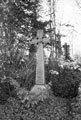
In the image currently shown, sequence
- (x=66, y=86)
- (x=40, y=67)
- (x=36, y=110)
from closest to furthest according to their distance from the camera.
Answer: (x=36, y=110), (x=66, y=86), (x=40, y=67)

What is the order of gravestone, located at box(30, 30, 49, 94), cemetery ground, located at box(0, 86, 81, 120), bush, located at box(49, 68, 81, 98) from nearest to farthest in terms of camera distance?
1. cemetery ground, located at box(0, 86, 81, 120)
2. bush, located at box(49, 68, 81, 98)
3. gravestone, located at box(30, 30, 49, 94)

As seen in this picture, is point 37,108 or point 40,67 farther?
point 40,67

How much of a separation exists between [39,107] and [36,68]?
5.86 ft

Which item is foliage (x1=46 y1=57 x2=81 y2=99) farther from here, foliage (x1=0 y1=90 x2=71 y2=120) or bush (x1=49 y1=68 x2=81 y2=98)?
foliage (x1=0 y1=90 x2=71 y2=120)

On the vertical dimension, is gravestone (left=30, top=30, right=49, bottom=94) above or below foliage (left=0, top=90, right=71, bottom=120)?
above

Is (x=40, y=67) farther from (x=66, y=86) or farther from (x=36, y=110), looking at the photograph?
(x=36, y=110)

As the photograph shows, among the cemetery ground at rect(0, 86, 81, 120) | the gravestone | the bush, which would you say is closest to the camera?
Answer: the cemetery ground at rect(0, 86, 81, 120)

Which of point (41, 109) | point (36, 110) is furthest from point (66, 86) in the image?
point (36, 110)

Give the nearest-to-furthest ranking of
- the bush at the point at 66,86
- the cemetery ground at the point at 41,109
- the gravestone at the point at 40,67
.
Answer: the cemetery ground at the point at 41,109, the bush at the point at 66,86, the gravestone at the point at 40,67

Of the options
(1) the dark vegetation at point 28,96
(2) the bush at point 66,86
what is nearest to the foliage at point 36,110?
(1) the dark vegetation at point 28,96

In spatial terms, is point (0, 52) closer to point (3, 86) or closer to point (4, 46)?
point (4, 46)

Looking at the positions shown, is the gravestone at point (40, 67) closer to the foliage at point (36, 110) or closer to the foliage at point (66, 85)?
the foliage at point (66, 85)

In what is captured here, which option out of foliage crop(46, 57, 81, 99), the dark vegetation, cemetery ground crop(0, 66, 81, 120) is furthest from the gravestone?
cemetery ground crop(0, 66, 81, 120)

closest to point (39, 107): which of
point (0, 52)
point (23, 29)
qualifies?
point (0, 52)
